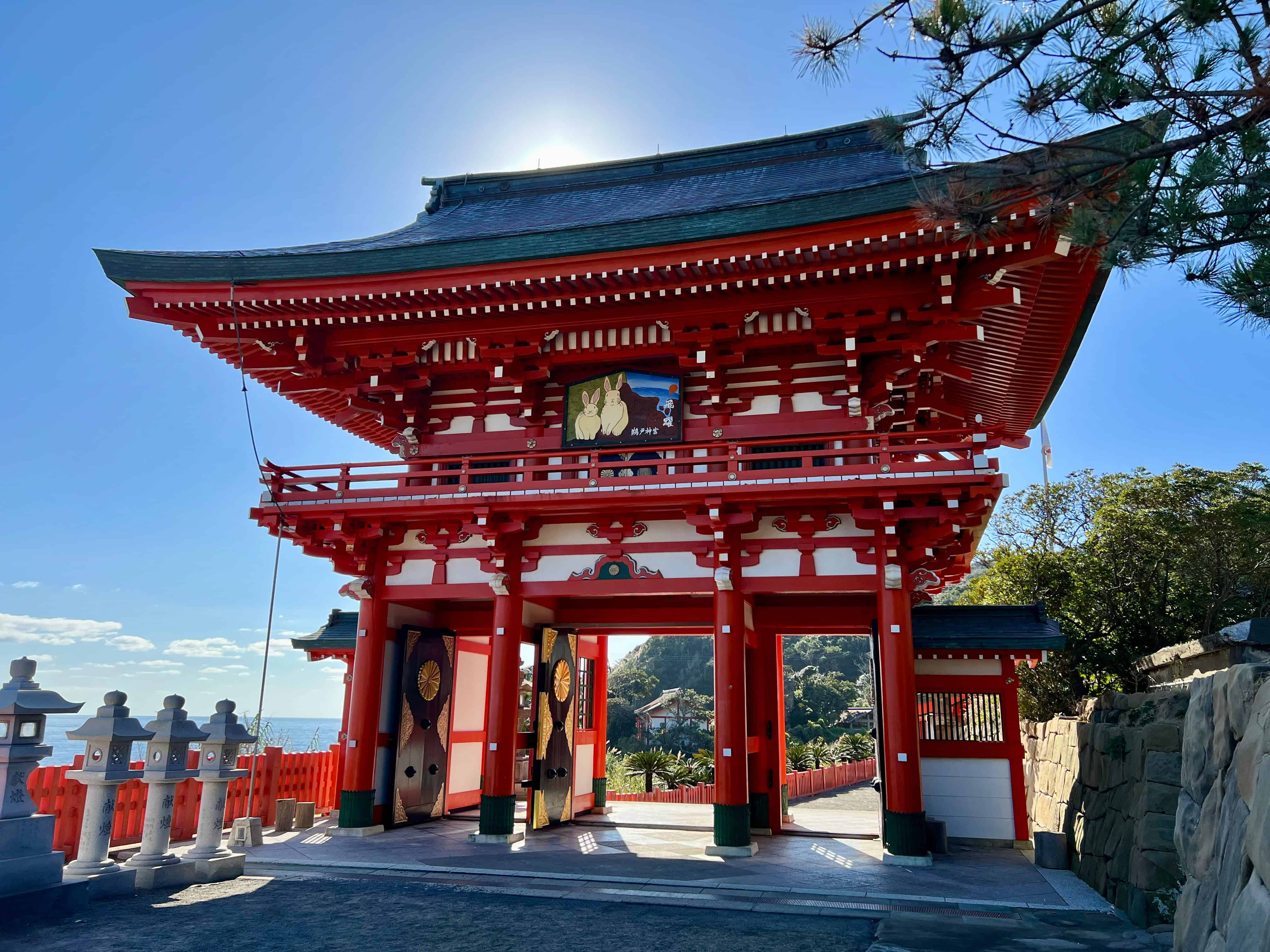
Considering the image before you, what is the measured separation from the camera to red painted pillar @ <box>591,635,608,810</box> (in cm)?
1505

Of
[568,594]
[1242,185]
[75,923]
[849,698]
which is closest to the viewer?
[1242,185]

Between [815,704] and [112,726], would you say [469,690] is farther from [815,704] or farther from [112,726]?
[815,704]

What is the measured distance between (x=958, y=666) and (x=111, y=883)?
1048 centimetres

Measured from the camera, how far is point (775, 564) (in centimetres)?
1071

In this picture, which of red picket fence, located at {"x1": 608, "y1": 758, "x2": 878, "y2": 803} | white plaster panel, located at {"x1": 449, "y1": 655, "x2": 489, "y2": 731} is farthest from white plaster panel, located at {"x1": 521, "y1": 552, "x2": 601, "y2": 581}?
red picket fence, located at {"x1": 608, "y1": 758, "x2": 878, "y2": 803}

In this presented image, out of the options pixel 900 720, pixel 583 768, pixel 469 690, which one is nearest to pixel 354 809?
pixel 469 690

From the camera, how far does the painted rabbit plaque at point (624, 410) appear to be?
37.2 ft

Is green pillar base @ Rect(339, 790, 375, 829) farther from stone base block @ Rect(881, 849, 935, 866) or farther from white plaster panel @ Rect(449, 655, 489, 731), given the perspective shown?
stone base block @ Rect(881, 849, 935, 866)

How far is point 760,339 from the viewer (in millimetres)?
10953

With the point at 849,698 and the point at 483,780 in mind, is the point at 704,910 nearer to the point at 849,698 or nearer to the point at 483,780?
the point at 483,780

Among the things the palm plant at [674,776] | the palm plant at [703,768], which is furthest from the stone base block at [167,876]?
the palm plant at [703,768]

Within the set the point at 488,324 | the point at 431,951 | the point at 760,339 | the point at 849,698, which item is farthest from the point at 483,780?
the point at 849,698

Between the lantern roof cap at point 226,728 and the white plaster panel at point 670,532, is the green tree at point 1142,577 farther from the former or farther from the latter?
the lantern roof cap at point 226,728

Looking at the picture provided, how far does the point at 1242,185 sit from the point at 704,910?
6.83 meters
